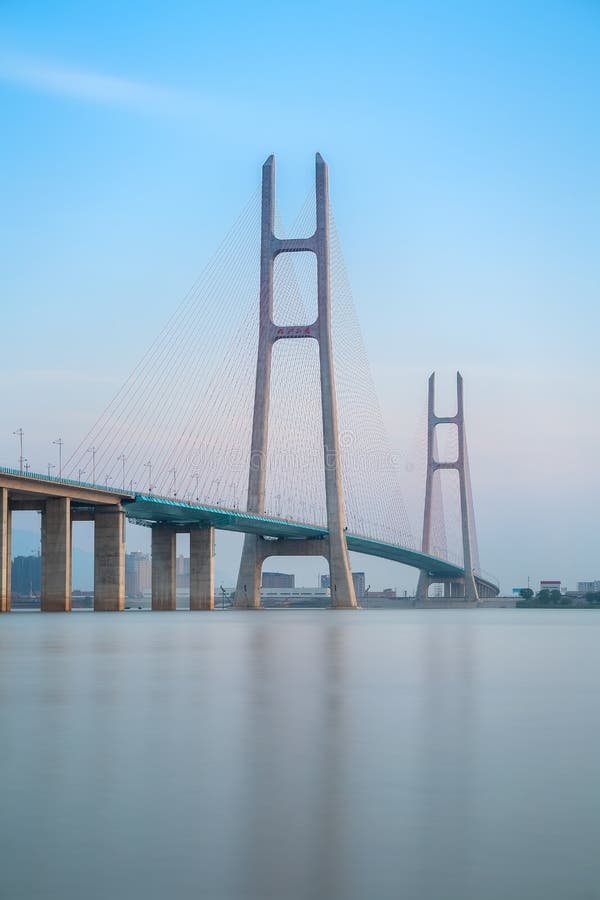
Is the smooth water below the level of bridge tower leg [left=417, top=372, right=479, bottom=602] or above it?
below

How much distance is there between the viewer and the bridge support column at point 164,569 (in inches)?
3135

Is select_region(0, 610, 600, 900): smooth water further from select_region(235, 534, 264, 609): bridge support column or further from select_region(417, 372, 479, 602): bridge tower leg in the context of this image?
select_region(417, 372, 479, 602): bridge tower leg

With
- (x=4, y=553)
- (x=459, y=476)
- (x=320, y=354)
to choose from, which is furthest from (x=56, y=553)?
(x=459, y=476)

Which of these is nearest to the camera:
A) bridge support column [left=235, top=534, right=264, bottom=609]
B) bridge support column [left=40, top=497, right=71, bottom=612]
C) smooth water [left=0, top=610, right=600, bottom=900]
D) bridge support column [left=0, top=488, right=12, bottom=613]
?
smooth water [left=0, top=610, right=600, bottom=900]

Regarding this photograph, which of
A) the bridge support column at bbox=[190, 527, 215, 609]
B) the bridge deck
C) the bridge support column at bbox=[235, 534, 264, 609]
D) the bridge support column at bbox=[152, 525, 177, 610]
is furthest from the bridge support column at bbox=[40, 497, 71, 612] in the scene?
the bridge support column at bbox=[152, 525, 177, 610]

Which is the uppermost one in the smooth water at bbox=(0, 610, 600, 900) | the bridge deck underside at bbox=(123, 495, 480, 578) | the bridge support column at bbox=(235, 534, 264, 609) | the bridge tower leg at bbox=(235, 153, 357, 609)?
the bridge tower leg at bbox=(235, 153, 357, 609)

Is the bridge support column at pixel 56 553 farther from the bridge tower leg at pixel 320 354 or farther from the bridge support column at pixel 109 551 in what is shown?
the bridge tower leg at pixel 320 354

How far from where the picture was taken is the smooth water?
478cm

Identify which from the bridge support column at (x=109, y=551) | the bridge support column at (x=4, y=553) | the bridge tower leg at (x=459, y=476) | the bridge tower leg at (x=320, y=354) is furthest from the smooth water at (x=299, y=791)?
the bridge tower leg at (x=459, y=476)

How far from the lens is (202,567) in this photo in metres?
77.2

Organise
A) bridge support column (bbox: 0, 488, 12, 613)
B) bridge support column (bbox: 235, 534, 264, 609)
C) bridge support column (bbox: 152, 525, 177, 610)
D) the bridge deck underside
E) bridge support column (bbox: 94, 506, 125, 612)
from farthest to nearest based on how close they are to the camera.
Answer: bridge support column (bbox: 152, 525, 177, 610), bridge support column (bbox: 235, 534, 264, 609), the bridge deck underside, bridge support column (bbox: 94, 506, 125, 612), bridge support column (bbox: 0, 488, 12, 613)

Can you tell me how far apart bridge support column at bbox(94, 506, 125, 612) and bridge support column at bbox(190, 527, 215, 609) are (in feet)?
29.0

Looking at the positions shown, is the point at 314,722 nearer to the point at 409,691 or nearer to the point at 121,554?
the point at 409,691

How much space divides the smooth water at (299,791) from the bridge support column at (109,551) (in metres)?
52.6
